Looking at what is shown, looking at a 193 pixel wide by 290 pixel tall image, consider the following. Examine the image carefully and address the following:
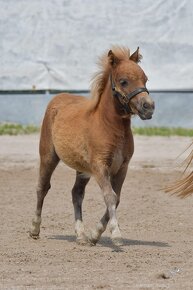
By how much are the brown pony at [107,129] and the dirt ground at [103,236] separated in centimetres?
41

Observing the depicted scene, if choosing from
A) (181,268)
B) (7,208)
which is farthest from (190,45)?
(181,268)

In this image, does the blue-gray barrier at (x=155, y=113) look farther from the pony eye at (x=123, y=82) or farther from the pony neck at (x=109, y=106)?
the pony eye at (x=123, y=82)

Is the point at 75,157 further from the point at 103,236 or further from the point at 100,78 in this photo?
the point at 103,236

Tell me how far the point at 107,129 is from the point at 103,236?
1.54m

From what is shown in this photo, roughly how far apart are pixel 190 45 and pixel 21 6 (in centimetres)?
337

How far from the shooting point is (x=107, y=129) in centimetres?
870

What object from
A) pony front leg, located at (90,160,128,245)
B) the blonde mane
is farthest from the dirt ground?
the blonde mane

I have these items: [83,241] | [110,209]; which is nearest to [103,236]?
[83,241]

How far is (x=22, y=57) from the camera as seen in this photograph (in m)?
18.5

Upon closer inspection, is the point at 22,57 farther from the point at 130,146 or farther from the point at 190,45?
the point at 130,146

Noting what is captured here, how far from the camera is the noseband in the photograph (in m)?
8.42

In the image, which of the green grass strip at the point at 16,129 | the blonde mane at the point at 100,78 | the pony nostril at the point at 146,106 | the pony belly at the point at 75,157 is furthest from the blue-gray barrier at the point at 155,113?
the pony nostril at the point at 146,106

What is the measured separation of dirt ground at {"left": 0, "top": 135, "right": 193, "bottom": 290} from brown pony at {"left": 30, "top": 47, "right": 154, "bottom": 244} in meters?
0.41

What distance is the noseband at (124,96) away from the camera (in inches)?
332
